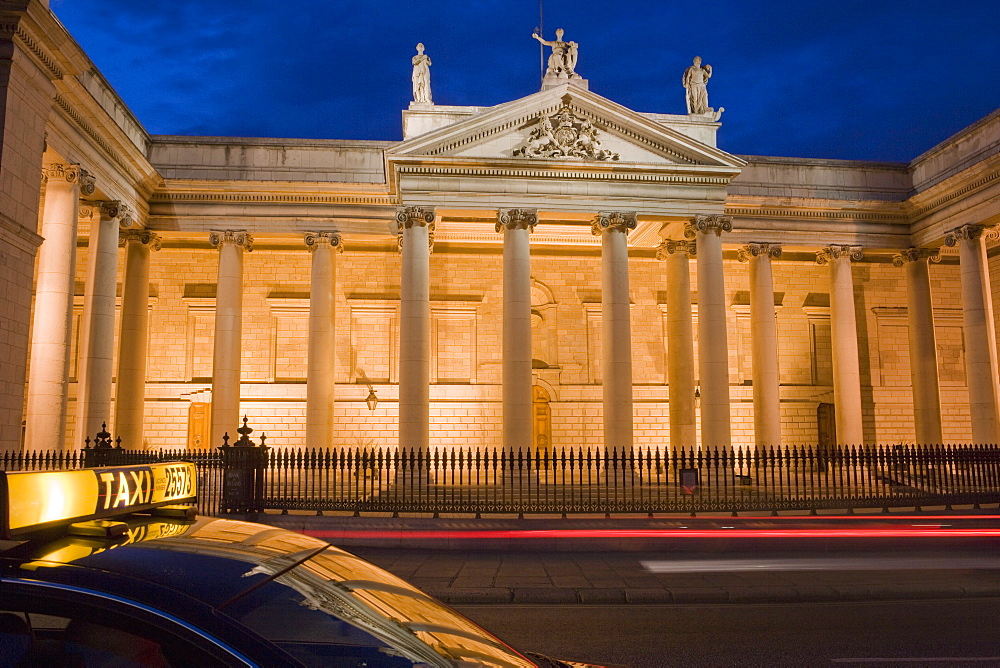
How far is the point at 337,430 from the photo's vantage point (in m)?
30.4

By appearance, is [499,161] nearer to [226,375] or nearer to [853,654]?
[226,375]

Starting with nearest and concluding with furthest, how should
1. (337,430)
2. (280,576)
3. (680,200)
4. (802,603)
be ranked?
(280,576) → (802,603) → (680,200) → (337,430)

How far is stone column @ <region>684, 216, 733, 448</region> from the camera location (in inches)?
957

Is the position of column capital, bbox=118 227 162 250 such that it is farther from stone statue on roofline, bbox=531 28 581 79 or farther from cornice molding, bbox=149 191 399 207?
stone statue on roofline, bbox=531 28 581 79

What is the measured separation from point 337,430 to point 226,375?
5.90 m

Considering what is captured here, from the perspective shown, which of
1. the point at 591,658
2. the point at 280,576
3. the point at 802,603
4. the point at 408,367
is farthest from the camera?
the point at 408,367

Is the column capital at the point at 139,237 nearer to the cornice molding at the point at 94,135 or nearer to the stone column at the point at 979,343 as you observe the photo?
the cornice molding at the point at 94,135

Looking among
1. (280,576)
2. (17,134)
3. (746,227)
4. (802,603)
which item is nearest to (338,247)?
(17,134)

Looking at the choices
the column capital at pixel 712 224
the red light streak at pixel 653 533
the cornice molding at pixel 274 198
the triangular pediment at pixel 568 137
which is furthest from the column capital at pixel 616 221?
the red light streak at pixel 653 533

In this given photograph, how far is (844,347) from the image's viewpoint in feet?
92.1

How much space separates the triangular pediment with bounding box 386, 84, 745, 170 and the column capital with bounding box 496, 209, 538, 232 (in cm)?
168

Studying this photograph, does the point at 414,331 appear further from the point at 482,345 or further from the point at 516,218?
the point at 482,345

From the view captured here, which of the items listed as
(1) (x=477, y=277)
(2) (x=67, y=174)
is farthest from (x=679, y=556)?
(1) (x=477, y=277)

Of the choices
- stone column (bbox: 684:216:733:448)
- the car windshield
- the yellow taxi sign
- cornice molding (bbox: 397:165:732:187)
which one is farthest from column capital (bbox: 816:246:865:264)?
the yellow taxi sign
